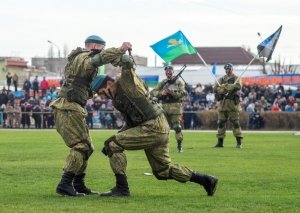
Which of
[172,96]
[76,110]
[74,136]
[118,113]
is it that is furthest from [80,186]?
[118,113]

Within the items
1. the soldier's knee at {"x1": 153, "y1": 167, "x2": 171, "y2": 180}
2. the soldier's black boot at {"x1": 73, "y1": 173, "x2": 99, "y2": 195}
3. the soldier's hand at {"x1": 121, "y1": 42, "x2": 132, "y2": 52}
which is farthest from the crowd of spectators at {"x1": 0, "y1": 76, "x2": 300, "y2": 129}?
the soldier's hand at {"x1": 121, "y1": 42, "x2": 132, "y2": 52}

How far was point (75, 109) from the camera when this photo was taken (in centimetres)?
1227

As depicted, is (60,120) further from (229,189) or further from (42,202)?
(229,189)

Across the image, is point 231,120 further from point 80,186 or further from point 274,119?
point 274,119

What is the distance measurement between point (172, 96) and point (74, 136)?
10.9 metres

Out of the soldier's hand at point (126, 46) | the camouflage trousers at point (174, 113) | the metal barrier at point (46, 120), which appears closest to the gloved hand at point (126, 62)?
the soldier's hand at point (126, 46)

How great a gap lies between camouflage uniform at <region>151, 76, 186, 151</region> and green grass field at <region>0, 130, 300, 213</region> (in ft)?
5.41

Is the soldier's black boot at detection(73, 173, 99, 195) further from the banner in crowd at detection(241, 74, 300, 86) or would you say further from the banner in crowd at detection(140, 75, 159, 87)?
the banner in crowd at detection(140, 75, 159, 87)

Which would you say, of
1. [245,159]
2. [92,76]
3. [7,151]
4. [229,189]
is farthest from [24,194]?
[7,151]

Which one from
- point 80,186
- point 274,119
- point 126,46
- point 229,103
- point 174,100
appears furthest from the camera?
point 274,119

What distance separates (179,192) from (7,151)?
11097 millimetres

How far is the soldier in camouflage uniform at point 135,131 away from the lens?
38.1 ft

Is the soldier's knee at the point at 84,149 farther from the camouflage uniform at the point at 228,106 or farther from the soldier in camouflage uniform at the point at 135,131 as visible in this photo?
the camouflage uniform at the point at 228,106

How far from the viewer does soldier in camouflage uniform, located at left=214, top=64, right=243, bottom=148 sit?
24641mm
